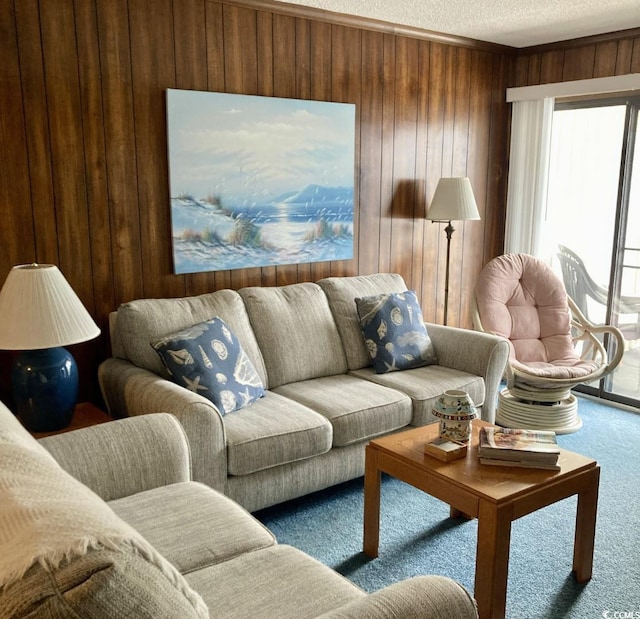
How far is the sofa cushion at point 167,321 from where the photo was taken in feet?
9.81

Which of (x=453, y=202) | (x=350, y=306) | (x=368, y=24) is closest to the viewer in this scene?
(x=350, y=306)

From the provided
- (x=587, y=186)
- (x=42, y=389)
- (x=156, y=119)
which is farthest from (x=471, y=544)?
(x=587, y=186)

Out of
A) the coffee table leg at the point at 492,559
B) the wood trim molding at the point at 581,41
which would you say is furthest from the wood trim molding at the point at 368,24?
the coffee table leg at the point at 492,559

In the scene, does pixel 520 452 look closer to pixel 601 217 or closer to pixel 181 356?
pixel 181 356

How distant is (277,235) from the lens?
3.68 m

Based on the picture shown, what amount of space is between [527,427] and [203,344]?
6.69 ft

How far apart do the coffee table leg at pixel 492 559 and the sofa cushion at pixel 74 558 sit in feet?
4.12

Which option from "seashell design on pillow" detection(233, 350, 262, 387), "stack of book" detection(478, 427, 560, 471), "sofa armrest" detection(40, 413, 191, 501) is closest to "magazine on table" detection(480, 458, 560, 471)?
"stack of book" detection(478, 427, 560, 471)

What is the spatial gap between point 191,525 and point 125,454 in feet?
1.21

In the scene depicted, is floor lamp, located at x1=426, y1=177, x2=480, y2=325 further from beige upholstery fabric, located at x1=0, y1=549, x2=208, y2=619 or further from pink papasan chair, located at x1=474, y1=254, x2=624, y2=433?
beige upholstery fabric, located at x1=0, y1=549, x2=208, y2=619

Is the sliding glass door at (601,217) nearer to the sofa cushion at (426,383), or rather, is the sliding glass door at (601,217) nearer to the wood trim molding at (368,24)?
the wood trim molding at (368,24)

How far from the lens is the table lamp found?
2.40 metres

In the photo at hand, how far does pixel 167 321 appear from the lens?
305 cm

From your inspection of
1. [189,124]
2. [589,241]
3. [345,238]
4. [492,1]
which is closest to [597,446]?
[589,241]
